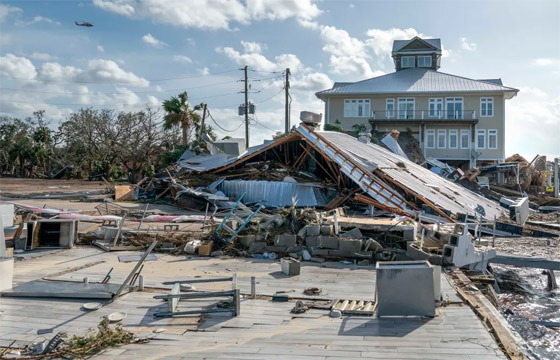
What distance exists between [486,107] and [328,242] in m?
36.0

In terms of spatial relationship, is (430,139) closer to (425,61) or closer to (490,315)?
(425,61)

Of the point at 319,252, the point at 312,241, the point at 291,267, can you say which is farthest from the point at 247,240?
the point at 291,267

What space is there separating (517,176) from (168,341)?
34299 mm

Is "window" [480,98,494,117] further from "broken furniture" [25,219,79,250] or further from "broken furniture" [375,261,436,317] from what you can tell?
"broken furniture" [375,261,436,317]

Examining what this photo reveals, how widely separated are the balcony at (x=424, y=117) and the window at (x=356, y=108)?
3.26ft

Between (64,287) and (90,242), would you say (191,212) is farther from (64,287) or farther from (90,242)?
(64,287)

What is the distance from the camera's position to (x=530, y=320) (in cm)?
898

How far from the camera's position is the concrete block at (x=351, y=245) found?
10695mm

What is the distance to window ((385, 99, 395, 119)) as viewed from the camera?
4247 cm

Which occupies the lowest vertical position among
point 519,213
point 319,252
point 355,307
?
point 355,307

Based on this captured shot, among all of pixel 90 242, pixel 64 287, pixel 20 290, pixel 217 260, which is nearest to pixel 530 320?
pixel 217 260

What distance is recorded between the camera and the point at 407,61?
47.0 metres

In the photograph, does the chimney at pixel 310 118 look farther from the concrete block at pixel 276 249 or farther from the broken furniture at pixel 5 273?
the broken furniture at pixel 5 273

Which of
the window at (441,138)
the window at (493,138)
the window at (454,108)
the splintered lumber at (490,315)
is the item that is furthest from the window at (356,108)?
the splintered lumber at (490,315)
